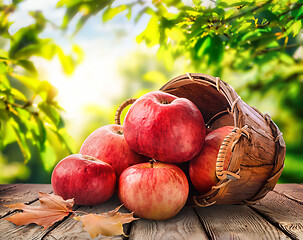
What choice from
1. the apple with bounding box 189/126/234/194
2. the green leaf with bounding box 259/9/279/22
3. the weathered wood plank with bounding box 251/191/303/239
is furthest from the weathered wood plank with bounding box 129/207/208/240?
the green leaf with bounding box 259/9/279/22

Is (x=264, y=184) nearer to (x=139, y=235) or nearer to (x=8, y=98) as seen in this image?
(x=139, y=235)

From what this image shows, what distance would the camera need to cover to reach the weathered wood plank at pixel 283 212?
2.36 feet

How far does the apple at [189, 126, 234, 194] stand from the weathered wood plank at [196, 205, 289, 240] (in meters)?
0.09

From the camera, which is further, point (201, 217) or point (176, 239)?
point (201, 217)

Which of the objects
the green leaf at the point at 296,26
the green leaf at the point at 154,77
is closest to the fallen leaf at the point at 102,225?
the green leaf at the point at 154,77

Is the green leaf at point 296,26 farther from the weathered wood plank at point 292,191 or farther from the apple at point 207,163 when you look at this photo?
the weathered wood plank at point 292,191

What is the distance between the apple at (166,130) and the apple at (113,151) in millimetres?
90

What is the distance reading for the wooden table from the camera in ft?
2.18

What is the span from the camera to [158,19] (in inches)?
33.5

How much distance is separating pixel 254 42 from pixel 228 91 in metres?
0.43

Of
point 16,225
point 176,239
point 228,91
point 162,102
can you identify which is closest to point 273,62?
point 228,91

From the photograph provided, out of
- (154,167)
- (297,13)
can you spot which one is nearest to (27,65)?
(154,167)

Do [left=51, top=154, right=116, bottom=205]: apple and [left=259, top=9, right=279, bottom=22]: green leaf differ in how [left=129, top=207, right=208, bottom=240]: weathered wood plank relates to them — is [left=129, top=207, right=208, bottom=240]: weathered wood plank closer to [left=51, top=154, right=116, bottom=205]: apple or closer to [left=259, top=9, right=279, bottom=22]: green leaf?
[left=51, top=154, right=116, bottom=205]: apple

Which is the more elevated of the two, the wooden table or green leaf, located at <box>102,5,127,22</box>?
green leaf, located at <box>102,5,127,22</box>
